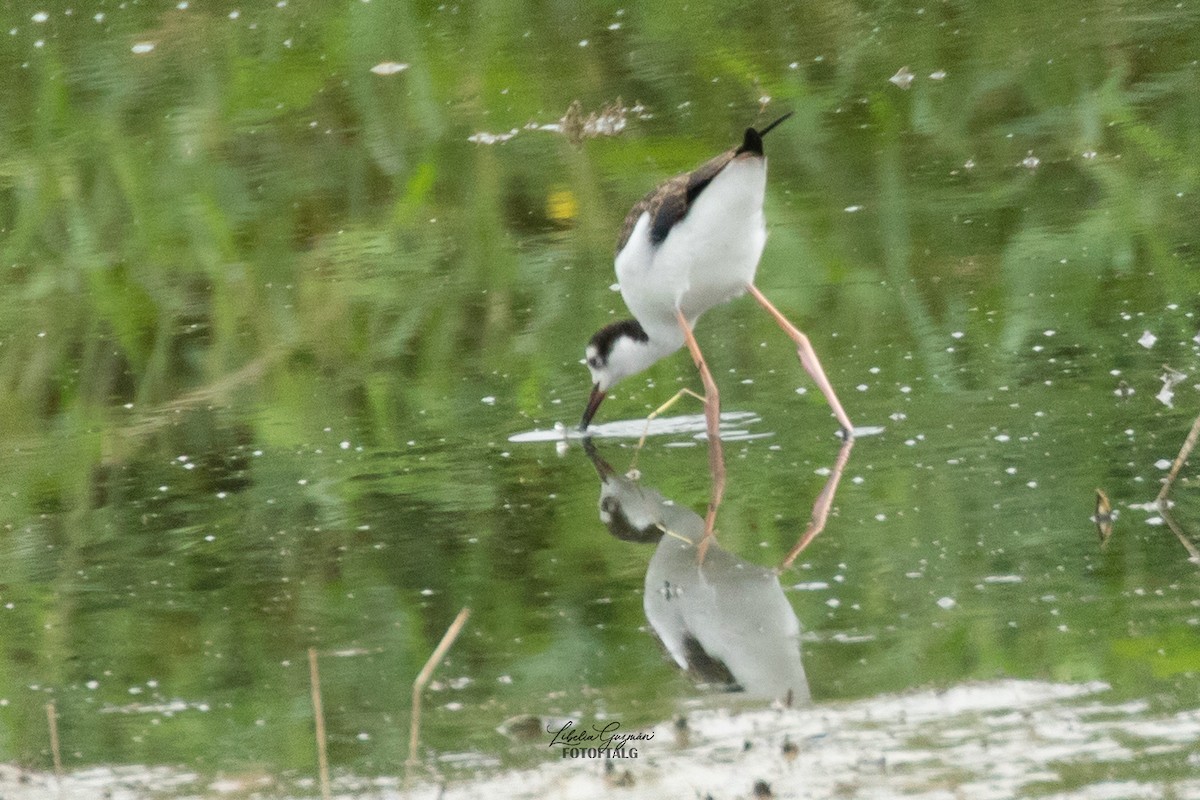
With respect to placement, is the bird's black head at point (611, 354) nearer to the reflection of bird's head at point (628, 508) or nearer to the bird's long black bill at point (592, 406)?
the bird's long black bill at point (592, 406)

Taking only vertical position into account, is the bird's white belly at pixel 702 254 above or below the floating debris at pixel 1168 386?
above

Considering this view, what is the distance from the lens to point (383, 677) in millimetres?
4902

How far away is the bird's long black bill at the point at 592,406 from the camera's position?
708cm

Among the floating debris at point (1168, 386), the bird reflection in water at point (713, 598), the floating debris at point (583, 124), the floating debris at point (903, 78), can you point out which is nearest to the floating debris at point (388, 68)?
the floating debris at point (583, 124)

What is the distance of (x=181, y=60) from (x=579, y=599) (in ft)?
33.1

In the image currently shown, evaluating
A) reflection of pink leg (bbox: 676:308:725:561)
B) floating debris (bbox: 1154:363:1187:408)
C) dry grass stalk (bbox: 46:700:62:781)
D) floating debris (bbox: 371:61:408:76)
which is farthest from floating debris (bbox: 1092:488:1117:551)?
floating debris (bbox: 371:61:408:76)

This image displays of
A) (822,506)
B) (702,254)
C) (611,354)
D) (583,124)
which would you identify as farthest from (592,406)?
(583,124)

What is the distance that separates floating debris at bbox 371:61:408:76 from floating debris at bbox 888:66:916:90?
3786 mm

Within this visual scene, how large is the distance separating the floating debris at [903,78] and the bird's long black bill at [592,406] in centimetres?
488

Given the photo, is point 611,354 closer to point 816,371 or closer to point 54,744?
point 816,371

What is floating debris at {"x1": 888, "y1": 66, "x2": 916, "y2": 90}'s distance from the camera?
1138cm

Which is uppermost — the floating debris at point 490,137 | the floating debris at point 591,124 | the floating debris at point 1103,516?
the floating debris at point 1103,516

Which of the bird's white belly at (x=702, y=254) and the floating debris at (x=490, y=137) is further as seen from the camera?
the floating debris at (x=490, y=137)

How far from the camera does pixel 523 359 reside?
793 centimetres
